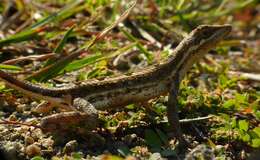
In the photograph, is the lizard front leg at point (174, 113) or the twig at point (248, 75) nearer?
the lizard front leg at point (174, 113)

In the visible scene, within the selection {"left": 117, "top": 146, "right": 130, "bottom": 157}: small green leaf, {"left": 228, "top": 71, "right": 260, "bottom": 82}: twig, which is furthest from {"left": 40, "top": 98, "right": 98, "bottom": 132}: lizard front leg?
{"left": 228, "top": 71, "right": 260, "bottom": 82}: twig

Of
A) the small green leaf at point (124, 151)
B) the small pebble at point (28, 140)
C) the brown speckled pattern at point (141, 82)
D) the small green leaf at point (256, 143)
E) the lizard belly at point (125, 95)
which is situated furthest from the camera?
the lizard belly at point (125, 95)

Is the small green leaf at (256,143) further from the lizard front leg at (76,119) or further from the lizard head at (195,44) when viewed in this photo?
the lizard front leg at (76,119)

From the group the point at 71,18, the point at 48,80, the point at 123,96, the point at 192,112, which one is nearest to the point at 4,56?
the point at 48,80

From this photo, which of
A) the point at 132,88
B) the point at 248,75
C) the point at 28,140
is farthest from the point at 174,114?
the point at 248,75

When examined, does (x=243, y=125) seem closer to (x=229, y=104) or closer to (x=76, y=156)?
(x=229, y=104)

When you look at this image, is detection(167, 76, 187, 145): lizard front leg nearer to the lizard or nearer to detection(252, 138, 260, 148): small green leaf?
the lizard

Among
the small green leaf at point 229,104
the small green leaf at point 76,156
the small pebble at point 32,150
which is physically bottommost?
the small green leaf at point 229,104

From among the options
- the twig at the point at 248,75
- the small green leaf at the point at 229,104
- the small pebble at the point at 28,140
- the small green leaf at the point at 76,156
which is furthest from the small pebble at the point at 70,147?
the twig at the point at 248,75

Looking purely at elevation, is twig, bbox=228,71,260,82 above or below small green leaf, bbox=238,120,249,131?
above
